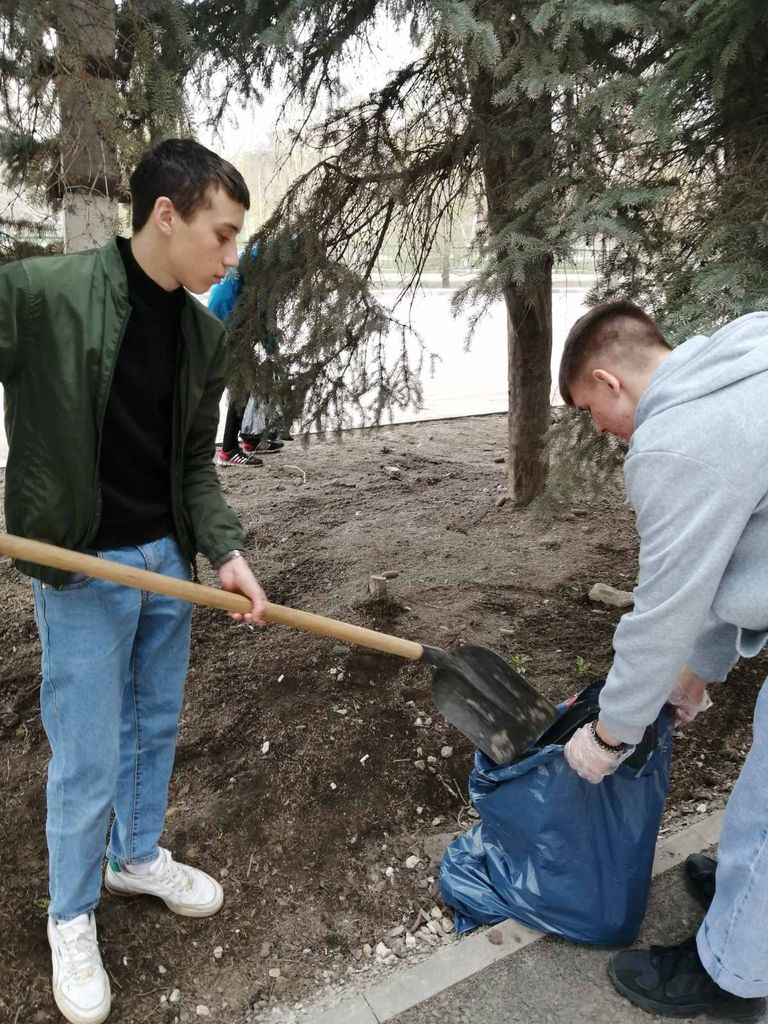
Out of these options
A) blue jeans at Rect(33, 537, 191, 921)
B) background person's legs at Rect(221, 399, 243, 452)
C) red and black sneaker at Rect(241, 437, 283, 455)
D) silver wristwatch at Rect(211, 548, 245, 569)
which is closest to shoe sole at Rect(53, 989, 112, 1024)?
blue jeans at Rect(33, 537, 191, 921)

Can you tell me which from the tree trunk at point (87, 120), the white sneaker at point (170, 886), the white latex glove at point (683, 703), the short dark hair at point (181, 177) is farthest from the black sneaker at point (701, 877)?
the tree trunk at point (87, 120)

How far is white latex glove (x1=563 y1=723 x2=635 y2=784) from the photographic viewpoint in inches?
65.5

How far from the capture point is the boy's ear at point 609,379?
156 centimetres

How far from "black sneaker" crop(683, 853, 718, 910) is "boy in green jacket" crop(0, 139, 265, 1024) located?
1427 mm

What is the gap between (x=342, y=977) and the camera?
198cm

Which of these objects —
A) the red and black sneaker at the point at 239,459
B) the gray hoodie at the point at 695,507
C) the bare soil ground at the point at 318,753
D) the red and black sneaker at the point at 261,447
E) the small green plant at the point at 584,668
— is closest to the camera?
the gray hoodie at the point at 695,507

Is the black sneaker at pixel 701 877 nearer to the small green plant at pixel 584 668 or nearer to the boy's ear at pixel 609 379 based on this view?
the small green plant at pixel 584 668

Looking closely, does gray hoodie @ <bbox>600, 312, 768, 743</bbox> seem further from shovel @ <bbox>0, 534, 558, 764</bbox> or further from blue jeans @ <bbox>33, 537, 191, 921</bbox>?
blue jeans @ <bbox>33, 537, 191, 921</bbox>

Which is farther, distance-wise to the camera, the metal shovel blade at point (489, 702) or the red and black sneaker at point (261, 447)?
the red and black sneaker at point (261, 447)

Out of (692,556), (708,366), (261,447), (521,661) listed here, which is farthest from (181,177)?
(261,447)

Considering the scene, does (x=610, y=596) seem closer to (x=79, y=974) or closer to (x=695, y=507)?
(x=695, y=507)

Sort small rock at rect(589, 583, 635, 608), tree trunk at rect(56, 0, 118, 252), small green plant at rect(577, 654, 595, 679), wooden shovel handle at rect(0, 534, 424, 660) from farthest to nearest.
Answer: small rock at rect(589, 583, 635, 608) < small green plant at rect(577, 654, 595, 679) < tree trunk at rect(56, 0, 118, 252) < wooden shovel handle at rect(0, 534, 424, 660)

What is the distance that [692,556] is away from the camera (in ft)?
4.43

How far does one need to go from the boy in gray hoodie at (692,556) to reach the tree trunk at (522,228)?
1054mm
